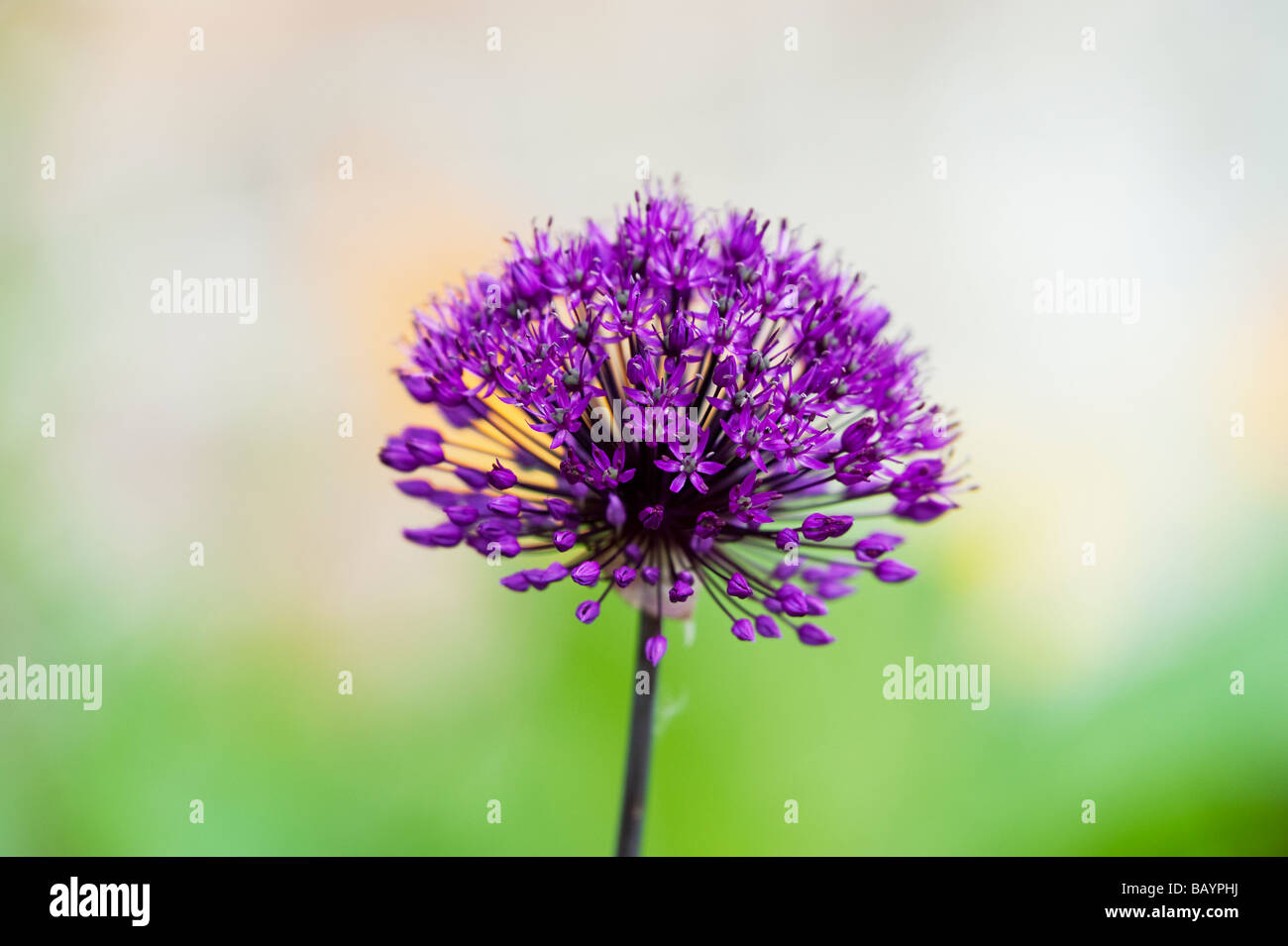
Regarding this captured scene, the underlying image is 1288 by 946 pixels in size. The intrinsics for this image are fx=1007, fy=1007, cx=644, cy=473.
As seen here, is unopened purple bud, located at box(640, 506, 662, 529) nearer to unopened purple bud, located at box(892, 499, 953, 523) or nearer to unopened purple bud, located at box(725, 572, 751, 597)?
unopened purple bud, located at box(725, 572, 751, 597)

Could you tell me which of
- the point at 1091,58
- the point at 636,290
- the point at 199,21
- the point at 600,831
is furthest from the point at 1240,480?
the point at 199,21

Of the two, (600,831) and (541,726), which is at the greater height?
(541,726)

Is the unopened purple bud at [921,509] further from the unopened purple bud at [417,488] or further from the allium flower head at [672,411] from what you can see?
the unopened purple bud at [417,488]

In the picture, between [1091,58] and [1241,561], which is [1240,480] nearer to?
[1241,561]

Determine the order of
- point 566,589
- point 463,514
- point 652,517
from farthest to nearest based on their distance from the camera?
point 566,589, point 463,514, point 652,517

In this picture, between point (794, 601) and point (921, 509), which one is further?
point (921, 509)

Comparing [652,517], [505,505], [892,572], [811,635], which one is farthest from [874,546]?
[505,505]

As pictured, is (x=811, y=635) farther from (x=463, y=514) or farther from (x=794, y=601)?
(x=463, y=514)

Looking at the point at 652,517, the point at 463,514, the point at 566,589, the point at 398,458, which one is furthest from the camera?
the point at 566,589
